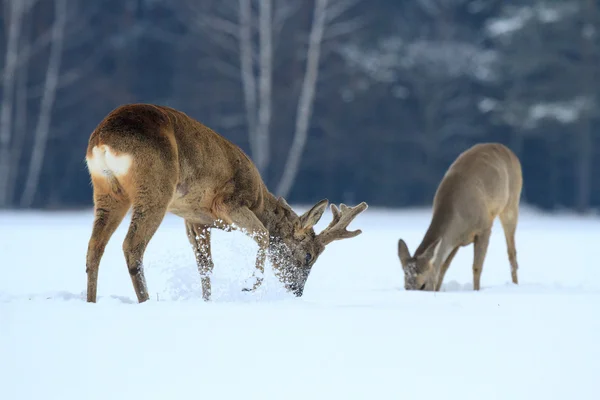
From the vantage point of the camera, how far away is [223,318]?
4.04 meters

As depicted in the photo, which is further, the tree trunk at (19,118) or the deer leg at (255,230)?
the tree trunk at (19,118)

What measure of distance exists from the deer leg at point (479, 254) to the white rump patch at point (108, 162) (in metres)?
3.99

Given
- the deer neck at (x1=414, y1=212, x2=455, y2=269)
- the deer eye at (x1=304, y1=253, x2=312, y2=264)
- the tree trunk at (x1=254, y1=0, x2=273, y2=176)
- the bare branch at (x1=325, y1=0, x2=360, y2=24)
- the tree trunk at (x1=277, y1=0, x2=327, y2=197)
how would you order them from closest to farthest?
1. the deer eye at (x1=304, y1=253, x2=312, y2=264)
2. the deer neck at (x1=414, y1=212, x2=455, y2=269)
3. the tree trunk at (x1=254, y1=0, x2=273, y2=176)
4. the tree trunk at (x1=277, y1=0, x2=327, y2=197)
5. the bare branch at (x1=325, y1=0, x2=360, y2=24)

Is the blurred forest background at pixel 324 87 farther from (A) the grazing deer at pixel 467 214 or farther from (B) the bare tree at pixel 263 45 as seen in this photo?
(A) the grazing deer at pixel 467 214

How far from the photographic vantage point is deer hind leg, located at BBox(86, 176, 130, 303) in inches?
197

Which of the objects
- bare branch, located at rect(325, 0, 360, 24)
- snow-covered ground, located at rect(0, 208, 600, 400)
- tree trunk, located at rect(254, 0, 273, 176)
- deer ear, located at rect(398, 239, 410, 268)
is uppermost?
bare branch, located at rect(325, 0, 360, 24)

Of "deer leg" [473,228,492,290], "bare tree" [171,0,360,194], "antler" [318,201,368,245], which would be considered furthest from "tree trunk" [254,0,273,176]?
"antler" [318,201,368,245]

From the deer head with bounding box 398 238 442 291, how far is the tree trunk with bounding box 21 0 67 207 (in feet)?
47.2

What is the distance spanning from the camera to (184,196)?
557 cm

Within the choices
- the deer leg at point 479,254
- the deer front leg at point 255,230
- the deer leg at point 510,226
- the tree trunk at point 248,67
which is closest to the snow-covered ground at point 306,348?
the deer front leg at point 255,230

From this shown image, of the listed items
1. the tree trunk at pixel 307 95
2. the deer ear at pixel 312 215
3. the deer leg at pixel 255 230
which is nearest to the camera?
the deer leg at pixel 255 230

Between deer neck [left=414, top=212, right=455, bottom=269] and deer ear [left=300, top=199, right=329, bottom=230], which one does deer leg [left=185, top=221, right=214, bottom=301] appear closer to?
deer ear [left=300, top=199, right=329, bottom=230]

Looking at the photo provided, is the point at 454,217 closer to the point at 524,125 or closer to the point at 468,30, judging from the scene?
the point at 524,125

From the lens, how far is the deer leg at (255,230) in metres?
5.92
